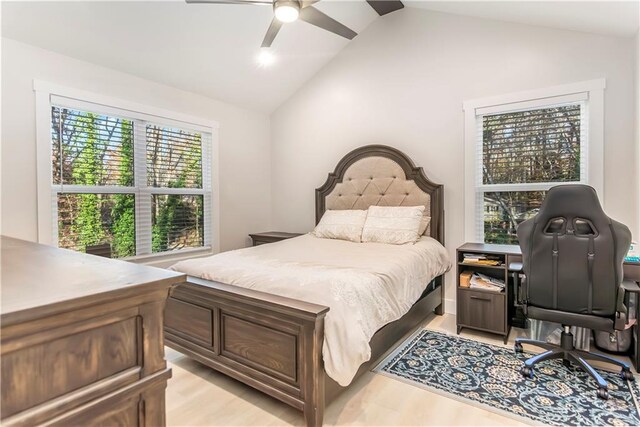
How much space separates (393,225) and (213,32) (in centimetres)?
264

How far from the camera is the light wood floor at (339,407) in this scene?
6.00 ft

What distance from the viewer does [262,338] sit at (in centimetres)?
192

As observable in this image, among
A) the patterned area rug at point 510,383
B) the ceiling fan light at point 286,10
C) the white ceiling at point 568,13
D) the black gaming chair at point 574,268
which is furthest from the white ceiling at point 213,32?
the patterned area rug at point 510,383

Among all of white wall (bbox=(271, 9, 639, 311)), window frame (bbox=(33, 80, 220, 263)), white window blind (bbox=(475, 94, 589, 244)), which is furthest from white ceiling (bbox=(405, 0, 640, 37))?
window frame (bbox=(33, 80, 220, 263))

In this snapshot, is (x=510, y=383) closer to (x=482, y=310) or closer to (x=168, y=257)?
(x=482, y=310)

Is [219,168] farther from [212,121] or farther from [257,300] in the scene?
[257,300]

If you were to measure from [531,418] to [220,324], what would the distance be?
185 cm

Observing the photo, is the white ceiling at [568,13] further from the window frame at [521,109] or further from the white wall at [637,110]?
the window frame at [521,109]

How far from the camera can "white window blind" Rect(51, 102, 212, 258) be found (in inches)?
119

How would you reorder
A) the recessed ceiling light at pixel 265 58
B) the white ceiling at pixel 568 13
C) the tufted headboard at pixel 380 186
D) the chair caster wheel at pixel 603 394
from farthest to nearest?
1. the recessed ceiling light at pixel 265 58
2. the tufted headboard at pixel 380 186
3. the white ceiling at pixel 568 13
4. the chair caster wheel at pixel 603 394

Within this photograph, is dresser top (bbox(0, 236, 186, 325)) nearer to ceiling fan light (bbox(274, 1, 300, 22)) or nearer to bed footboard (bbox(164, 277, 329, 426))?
bed footboard (bbox(164, 277, 329, 426))

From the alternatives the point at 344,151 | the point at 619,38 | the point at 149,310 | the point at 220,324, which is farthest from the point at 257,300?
the point at 619,38

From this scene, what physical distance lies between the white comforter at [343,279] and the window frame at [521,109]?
76 cm

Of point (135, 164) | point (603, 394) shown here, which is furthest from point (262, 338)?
point (135, 164)
